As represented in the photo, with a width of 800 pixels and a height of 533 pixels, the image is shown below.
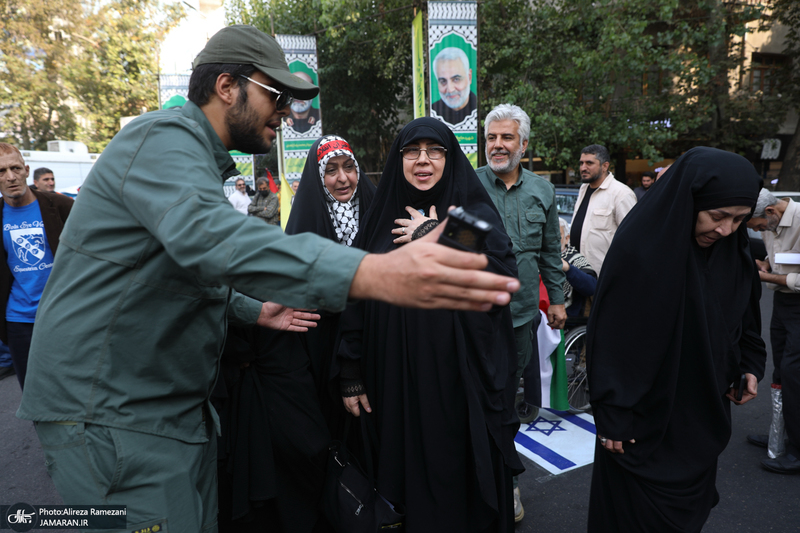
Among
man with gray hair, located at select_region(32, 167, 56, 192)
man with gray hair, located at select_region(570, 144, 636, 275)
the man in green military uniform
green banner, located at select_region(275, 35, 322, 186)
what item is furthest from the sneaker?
green banner, located at select_region(275, 35, 322, 186)

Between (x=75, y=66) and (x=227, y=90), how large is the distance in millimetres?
22829

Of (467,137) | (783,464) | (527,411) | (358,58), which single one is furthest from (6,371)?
(358,58)

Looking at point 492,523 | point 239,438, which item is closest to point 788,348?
point 492,523

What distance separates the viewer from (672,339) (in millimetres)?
2010

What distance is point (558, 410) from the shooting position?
438 centimetres

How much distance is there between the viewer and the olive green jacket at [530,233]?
3402 millimetres

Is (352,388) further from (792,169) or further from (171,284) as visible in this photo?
(792,169)

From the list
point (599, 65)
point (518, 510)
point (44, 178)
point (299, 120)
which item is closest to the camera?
point (518, 510)

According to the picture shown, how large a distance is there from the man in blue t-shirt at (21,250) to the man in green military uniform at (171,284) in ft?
9.41

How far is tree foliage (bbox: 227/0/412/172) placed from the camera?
1417 centimetres

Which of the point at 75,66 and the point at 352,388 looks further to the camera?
the point at 75,66

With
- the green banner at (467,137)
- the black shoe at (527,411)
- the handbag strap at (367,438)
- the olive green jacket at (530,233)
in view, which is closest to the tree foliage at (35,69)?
the green banner at (467,137)

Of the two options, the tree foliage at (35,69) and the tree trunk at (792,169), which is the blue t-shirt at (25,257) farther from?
the tree foliage at (35,69)

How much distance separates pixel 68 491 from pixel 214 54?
1227mm
